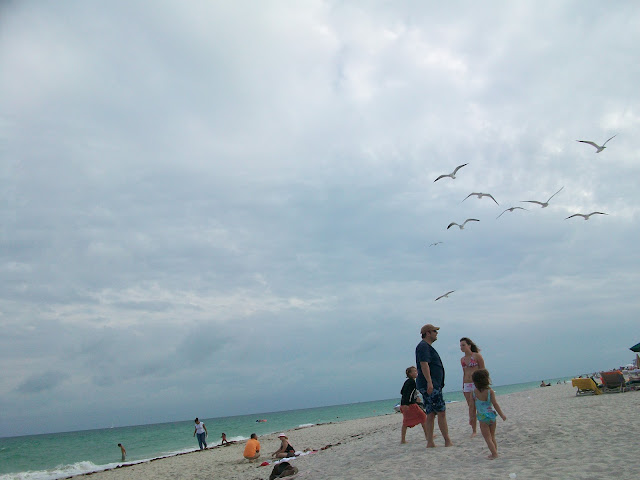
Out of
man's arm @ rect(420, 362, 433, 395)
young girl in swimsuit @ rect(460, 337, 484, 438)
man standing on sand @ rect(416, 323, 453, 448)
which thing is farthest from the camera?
young girl in swimsuit @ rect(460, 337, 484, 438)

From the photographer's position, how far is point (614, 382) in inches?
611

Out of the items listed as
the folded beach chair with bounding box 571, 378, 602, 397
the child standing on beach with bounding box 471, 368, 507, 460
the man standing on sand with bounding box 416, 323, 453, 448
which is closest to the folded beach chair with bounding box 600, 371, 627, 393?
the folded beach chair with bounding box 571, 378, 602, 397

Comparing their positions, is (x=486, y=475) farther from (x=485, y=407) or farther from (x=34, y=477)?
(x=34, y=477)

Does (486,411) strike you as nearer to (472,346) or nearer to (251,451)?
(472,346)

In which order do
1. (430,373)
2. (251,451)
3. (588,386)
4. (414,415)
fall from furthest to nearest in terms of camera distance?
(588,386) < (251,451) < (414,415) < (430,373)

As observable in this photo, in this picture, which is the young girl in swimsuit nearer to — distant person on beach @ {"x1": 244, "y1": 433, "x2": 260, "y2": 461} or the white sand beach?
the white sand beach

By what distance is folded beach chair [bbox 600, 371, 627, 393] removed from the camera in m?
15.4

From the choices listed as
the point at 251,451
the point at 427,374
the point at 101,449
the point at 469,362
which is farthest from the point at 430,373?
the point at 101,449

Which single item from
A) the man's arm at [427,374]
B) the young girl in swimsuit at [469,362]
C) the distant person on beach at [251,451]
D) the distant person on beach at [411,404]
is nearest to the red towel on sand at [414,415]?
the distant person on beach at [411,404]

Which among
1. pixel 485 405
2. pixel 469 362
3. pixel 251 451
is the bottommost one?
pixel 251 451

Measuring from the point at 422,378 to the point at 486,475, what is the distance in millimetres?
1857

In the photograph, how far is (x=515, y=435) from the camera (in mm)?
8234

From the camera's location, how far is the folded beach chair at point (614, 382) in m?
15.4

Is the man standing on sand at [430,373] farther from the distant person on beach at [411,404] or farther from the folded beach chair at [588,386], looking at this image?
the folded beach chair at [588,386]
